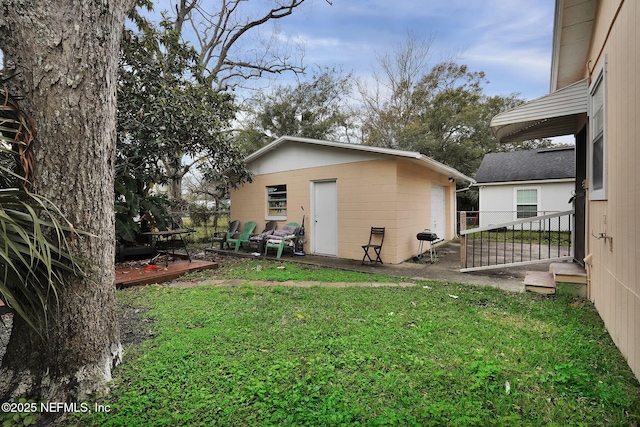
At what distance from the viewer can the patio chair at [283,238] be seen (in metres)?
8.34

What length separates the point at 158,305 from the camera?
4.30 m

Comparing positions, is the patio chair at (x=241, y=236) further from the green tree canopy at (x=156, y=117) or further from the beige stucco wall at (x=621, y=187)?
the beige stucco wall at (x=621, y=187)

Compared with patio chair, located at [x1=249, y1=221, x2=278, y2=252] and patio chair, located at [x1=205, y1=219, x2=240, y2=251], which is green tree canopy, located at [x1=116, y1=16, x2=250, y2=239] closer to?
patio chair, located at [x1=249, y1=221, x2=278, y2=252]

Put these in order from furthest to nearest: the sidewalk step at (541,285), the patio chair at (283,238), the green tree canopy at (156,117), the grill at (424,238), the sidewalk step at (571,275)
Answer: the patio chair at (283,238)
the grill at (424,238)
the green tree canopy at (156,117)
the sidewalk step at (541,285)
the sidewalk step at (571,275)

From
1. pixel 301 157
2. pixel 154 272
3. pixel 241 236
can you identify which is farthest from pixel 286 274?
pixel 301 157

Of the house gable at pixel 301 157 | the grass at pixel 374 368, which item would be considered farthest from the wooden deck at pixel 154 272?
the house gable at pixel 301 157

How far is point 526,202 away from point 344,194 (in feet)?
36.9

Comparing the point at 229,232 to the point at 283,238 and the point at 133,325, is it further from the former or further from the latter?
the point at 133,325

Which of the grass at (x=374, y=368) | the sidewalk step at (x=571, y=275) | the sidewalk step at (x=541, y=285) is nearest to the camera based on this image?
the grass at (x=374, y=368)

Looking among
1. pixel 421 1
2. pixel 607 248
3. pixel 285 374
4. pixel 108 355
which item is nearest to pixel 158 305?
pixel 108 355

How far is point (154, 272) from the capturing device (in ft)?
20.0

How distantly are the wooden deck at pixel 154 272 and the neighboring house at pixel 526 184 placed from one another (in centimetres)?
1341

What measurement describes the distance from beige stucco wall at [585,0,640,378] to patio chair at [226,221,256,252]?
8.25 m

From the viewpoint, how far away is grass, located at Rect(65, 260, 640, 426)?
1981 millimetres
